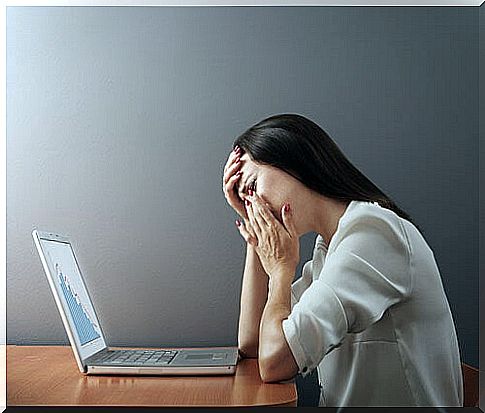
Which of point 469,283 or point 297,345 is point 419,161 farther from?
point 297,345

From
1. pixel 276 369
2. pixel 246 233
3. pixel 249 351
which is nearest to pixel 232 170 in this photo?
pixel 246 233

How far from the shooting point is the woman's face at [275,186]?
1.87m

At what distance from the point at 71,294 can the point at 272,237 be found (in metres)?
0.42

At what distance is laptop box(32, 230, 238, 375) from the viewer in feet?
5.65

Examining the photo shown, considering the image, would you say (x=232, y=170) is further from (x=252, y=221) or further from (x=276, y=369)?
(x=276, y=369)

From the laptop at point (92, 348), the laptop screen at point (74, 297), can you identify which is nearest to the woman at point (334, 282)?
the laptop at point (92, 348)

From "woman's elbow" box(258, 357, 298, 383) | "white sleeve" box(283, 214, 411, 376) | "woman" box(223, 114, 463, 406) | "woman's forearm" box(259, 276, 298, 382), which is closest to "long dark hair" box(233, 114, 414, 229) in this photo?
"woman" box(223, 114, 463, 406)

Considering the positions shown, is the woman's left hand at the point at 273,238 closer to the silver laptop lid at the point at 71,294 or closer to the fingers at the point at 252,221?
the fingers at the point at 252,221

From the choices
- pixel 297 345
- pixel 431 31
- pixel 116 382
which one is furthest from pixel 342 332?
pixel 431 31

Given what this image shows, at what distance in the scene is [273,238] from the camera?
1.84 metres

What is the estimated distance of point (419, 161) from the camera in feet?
6.59

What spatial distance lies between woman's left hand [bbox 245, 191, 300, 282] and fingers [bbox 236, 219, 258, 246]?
13 mm

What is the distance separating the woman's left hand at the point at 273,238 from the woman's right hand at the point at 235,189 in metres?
0.02

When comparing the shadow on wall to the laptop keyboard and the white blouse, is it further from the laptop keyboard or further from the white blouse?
the laptop keyboard
